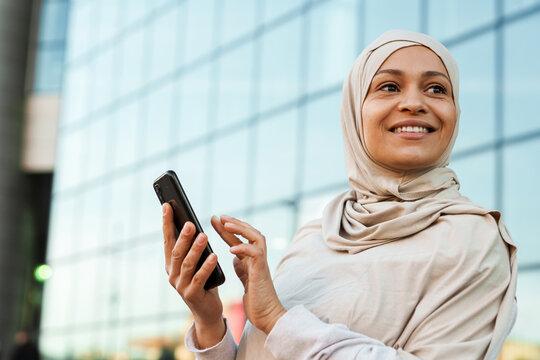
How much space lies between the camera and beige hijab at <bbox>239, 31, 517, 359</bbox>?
67.4 inches

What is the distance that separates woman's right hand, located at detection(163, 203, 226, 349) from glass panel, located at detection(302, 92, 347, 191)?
10739mm

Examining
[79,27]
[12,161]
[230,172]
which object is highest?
[79,27]

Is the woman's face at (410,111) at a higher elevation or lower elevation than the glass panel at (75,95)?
lower

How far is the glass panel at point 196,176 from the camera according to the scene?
656 inches

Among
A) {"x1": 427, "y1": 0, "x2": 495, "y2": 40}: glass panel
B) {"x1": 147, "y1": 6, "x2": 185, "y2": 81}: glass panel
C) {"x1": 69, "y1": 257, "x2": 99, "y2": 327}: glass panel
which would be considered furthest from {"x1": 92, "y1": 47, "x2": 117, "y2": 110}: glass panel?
{"x1": 427, "y1": 0, "x2": 495, "y2": 40}: glass panel

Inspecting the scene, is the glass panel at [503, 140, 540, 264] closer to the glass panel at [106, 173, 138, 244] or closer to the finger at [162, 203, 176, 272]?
the finger at [162, 203, 176, 272]

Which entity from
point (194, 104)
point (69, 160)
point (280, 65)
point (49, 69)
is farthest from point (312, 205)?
point (49, 69)

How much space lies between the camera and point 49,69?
25156mm

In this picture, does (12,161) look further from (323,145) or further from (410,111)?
(410,111)

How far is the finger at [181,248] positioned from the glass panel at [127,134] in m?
18.3

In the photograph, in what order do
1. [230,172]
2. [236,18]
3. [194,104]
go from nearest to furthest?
[230,172] → [236,18] → [194,104]

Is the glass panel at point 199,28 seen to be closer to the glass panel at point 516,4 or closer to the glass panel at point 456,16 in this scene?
the glass panel at point 456,16

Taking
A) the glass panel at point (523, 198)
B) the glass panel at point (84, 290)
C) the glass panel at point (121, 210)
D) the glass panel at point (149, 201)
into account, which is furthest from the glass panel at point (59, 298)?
the glass panel at point (523, 198)

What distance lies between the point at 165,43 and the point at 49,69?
23.3 ft
